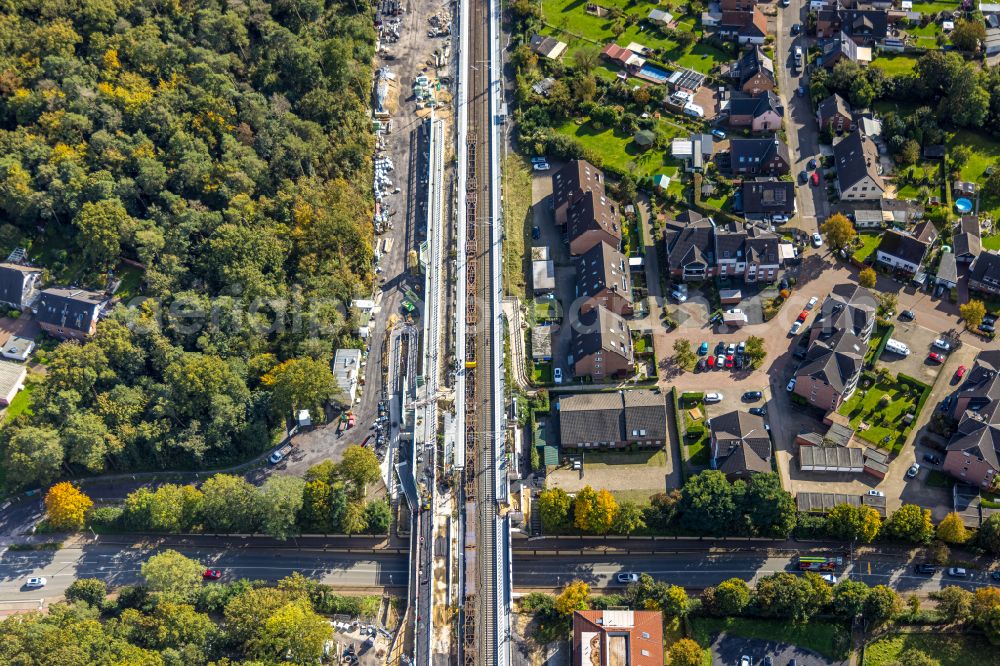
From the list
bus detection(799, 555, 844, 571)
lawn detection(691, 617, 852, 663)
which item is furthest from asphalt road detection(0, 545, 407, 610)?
bus detection(799, 555, 844, 571)

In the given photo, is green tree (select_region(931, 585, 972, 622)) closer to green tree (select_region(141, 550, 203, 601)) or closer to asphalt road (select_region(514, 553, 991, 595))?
asphalt road (select_region(514, 553, 991, 595))

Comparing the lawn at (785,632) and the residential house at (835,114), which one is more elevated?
the residential house at (835,114)

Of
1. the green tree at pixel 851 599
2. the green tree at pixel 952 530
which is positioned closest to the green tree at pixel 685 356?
the green tree at pixel 851 599

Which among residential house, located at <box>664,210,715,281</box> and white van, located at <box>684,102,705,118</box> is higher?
white van, located at <box>684,102,705,118</box>

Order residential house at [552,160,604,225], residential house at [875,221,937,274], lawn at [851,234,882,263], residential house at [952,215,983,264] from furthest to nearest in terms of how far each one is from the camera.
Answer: residential house at [552,160,604,225], lawn at [851,234,882,263], residential house at [952,215,983,264], residential house at [875,221,937,274]

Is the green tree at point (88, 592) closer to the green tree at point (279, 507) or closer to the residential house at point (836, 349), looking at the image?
the green tree at point (279, 507)
